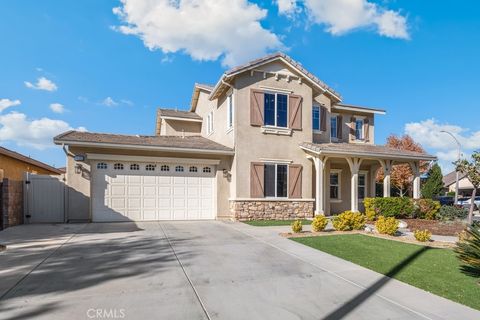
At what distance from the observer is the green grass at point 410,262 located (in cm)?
530

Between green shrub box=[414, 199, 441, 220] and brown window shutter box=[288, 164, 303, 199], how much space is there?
6.01 m

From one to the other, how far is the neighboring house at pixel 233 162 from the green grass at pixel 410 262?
16.8 ft

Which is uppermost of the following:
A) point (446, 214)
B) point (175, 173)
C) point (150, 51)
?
point (150, 51)

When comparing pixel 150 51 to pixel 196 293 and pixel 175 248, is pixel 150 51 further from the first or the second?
pixel 196 293

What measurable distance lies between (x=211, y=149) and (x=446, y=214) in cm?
1219

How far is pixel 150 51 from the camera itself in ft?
51.2

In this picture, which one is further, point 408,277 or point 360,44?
point 360,44

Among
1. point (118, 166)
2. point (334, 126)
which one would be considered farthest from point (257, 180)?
point (334, 126)

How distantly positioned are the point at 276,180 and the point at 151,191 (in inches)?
230

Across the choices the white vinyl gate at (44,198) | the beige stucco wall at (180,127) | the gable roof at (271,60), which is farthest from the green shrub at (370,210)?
the white vinyl gate at (44,198)

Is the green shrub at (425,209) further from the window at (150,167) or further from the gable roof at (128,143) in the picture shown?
the window at (150,167)

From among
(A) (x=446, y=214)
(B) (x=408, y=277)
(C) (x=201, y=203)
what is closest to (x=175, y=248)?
(B) (x=408, y=277)

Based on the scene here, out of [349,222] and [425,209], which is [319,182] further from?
[425,209]

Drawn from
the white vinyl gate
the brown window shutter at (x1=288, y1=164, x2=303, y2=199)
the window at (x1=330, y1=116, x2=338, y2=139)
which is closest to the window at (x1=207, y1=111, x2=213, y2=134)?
the brown window shutter at (x1=288, y1=164, x2=303, y2=199)
